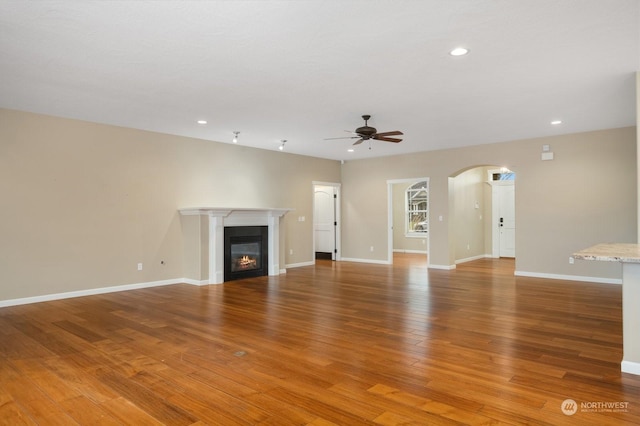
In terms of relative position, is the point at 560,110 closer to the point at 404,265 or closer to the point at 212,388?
the point at 404,265

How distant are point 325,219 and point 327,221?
0.08m

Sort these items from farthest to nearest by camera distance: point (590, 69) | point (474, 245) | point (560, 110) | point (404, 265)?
point (474, 245)
point (404, 265)
point (560, 110)
point (590, 69)

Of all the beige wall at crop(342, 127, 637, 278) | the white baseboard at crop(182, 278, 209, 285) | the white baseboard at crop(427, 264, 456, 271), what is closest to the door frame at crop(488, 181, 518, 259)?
the beige wall at crop(342, 127, 637, 278)

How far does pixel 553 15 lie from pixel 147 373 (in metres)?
4.06

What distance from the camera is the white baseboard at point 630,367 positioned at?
3.02 metres

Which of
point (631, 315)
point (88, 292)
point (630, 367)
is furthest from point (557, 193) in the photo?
point (88, 292)

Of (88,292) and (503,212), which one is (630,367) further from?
(503,212)

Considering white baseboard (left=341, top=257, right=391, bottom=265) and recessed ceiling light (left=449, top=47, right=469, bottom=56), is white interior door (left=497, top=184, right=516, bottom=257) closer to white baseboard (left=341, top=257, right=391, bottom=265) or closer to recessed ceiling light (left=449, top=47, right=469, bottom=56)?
white baseboard (left=341, top=257, right=391, bottom=265)

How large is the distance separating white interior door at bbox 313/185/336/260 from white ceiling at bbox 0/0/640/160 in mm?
4495


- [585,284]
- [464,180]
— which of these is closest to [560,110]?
[585,284]

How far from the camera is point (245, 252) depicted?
790 centimetres

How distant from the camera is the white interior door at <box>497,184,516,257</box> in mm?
10992

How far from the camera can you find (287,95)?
495 centimetres

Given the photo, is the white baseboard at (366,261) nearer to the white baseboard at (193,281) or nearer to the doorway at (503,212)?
the doorway at (503,212)
